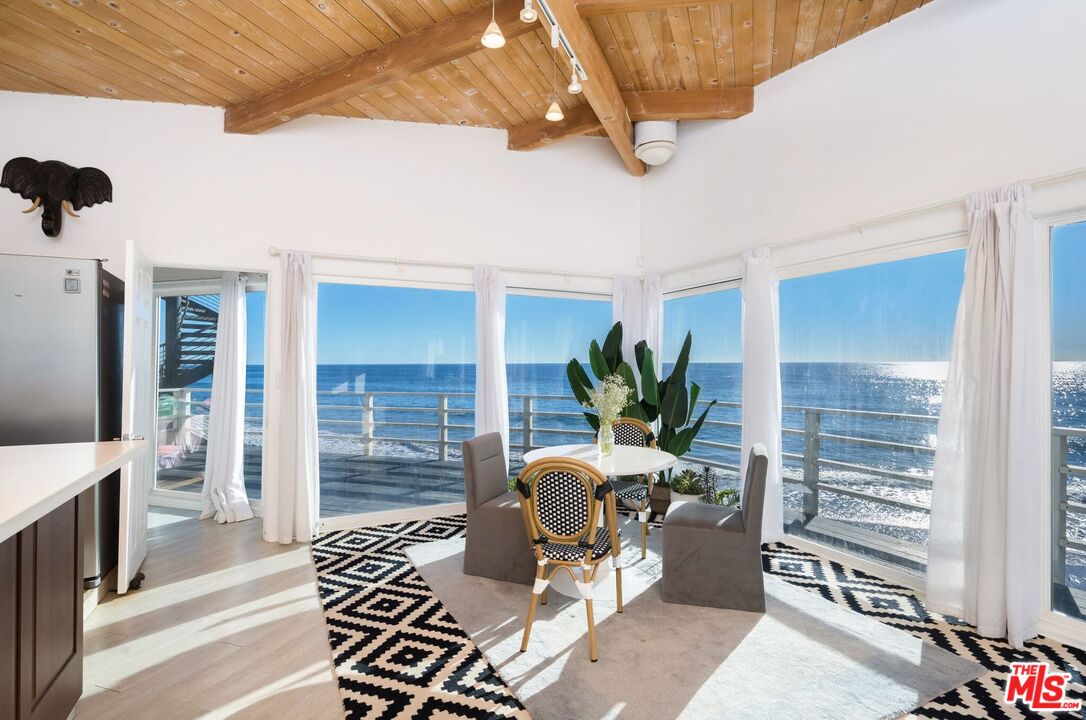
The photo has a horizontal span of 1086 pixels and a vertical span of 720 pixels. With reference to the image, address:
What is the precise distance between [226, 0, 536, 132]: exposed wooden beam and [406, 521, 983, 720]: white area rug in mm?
3007

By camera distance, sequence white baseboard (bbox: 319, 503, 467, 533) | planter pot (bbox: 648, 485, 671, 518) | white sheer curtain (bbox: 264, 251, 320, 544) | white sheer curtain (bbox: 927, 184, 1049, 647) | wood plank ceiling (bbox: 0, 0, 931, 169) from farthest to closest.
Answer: planter pot (bbox: 648, 485, 671, 518) → white baseboard (bbox: 319, 503, 467, 533) → white sheer curtain (bbox: 264, 251, 320, 544) → wood plank ceiling (bbox: 0, 0, 931, 169) → white sheer curtain (bbox: 927, 184, 1049, 647)

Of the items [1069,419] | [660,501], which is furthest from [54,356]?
[1069,419]

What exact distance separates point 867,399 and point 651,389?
157cm

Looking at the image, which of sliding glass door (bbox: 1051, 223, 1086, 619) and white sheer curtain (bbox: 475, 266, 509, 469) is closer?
sliding glass door (bbox: 1051, 223, 1086, 619)

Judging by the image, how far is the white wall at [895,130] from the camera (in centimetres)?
264

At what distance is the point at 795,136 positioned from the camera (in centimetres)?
386

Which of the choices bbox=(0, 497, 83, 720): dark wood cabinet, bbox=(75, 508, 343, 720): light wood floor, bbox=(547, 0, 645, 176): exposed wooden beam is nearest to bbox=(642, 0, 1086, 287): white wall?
bbox=(547, 0, 645, 176): exposed wooden beam

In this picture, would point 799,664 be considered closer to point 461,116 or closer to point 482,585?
point 482,585

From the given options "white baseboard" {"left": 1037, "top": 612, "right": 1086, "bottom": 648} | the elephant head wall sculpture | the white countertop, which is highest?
the elephant head wall sculpture

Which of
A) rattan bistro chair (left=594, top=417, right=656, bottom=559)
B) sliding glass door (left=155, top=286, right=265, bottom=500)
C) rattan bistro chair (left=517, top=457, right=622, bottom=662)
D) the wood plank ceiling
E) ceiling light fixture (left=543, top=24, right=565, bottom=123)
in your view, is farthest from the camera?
sliding glass door (left=155, top=286, right=265, bottom=500)

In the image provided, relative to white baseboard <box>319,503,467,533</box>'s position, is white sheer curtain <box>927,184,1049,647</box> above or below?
above

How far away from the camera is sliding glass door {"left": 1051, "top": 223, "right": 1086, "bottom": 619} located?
2635mm

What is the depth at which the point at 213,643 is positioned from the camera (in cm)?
264

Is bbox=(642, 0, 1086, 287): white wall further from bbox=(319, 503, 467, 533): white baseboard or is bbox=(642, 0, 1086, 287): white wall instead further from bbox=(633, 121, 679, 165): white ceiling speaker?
bbox=(319, 503, 467, 533): white baseboard
